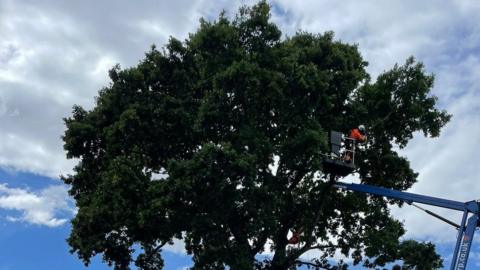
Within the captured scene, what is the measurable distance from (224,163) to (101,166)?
7.62 m

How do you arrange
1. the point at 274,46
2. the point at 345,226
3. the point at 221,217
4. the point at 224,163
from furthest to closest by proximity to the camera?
the point at 345,226 → the point at 274,46 → the point at 221,217 → the point at 224,163

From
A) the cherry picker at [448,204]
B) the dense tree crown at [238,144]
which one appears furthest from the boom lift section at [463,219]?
the dense tree crown at [238,144]

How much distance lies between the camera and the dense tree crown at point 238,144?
21.4m

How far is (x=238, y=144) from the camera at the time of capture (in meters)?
21.9

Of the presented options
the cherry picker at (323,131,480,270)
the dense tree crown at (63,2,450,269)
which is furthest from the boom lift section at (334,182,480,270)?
the dense tree crown at (63,2,450,269)

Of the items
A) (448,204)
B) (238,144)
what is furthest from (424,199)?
(238,144)

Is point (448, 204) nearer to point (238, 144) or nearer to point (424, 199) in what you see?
point (424, 199)

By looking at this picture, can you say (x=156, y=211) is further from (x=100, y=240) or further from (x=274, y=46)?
(x=274, y=46)

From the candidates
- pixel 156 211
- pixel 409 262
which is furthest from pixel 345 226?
pixel 156 211

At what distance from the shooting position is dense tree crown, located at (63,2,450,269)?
21391mm

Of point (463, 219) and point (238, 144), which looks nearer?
point (463, 219)

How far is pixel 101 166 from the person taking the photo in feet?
82.5

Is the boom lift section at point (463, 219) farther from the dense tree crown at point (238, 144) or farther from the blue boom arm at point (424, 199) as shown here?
the dense tree crown at point (238, 144)

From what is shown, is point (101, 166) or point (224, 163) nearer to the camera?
point (224, 163)
